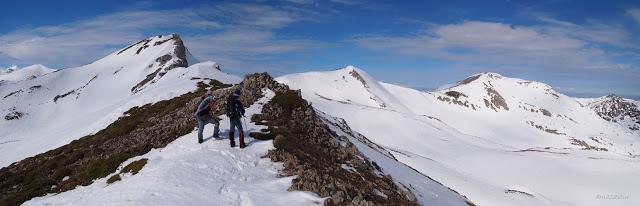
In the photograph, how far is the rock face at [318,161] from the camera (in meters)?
20.6

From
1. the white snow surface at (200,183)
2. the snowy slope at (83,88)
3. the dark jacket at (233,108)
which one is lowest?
the white snow surface at (200,183)

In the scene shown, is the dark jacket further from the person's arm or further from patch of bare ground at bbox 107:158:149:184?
patch of bare ground at bbox 107:158:149:184

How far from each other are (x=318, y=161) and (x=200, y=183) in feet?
25.4

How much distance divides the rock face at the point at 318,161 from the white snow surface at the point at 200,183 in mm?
802

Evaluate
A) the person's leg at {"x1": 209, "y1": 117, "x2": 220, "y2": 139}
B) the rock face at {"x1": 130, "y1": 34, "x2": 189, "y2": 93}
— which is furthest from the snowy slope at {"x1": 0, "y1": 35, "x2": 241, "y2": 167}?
the person's leg at {"x1": 209, "y1": 117, "x2": 220, "y2": 139}

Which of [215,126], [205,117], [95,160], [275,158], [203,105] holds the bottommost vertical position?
[95,160]

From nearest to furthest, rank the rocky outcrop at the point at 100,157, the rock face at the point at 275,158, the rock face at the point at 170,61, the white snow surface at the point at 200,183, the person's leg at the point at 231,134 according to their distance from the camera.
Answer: the white snow surface at the point at 200,183
the rock face at the point at 275,158
the rocky outcrop at the point at 100,157
the person's leg at the point at 231,134
the rock face at the point at 170,61

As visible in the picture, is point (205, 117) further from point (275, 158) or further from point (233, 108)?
point (275, 158)

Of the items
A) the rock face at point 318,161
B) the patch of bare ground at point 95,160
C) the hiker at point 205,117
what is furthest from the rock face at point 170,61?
the hiker at point 205,117

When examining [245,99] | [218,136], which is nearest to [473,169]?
[245,99]

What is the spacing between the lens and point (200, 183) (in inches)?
784

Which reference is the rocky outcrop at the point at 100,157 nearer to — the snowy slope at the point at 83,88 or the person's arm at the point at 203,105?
the person's arm at the point at 203,105

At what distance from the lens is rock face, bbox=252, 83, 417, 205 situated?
20625 millimetres

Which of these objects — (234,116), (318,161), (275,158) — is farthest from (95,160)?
(318,161)
